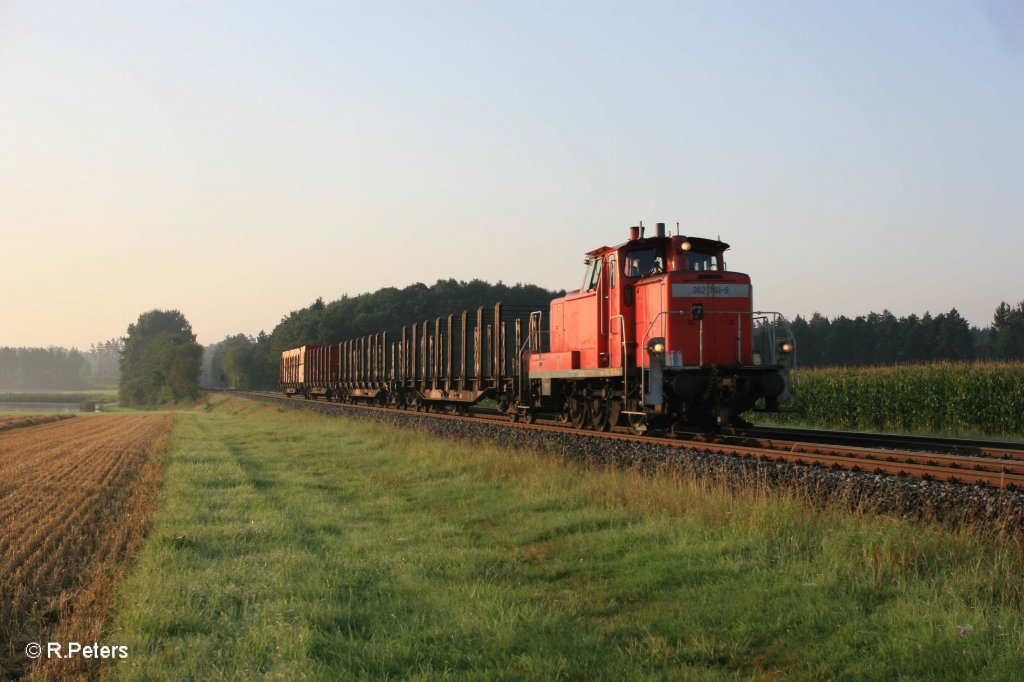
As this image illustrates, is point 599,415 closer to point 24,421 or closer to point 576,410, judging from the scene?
point 576,410

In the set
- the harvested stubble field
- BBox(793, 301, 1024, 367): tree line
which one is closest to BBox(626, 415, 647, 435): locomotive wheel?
the harvested stubble field

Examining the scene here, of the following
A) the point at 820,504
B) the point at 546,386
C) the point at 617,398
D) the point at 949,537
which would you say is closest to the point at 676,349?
the point at 617,398

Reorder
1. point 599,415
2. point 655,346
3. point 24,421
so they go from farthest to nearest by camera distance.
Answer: point 24,421 < point 599,415 < point 655,346

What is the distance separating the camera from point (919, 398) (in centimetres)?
2411

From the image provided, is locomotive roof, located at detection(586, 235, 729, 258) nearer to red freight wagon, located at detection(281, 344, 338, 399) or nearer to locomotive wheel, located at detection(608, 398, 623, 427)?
locomotive wheel, located at detection(608, 398, 623, 427)

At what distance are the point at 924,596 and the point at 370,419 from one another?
21335 millimetres

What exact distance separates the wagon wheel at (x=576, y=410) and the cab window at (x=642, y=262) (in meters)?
3.43

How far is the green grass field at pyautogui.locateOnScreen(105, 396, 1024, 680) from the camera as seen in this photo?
4.81 meters

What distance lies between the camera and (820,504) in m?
8.69

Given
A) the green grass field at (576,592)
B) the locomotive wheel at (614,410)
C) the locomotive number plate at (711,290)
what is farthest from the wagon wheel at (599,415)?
the green grass field at (576,592)

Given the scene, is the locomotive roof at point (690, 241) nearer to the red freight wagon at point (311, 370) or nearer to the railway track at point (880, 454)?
the railway track at point (880, 454)

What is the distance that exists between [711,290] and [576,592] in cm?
894

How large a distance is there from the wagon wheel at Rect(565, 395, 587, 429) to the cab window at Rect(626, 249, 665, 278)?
343cm

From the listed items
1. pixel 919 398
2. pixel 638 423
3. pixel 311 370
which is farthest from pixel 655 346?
pixel 311 370
